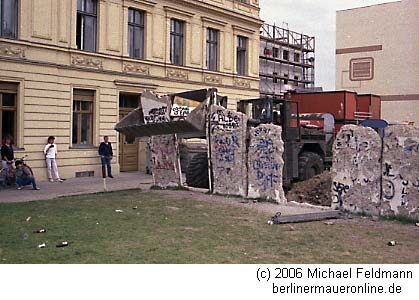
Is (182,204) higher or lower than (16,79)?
lower

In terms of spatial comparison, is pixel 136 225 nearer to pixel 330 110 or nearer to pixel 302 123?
pixel 302 123

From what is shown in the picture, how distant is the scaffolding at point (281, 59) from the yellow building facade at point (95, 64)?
56.5 feet

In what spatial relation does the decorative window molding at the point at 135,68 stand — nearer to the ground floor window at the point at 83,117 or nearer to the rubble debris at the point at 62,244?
the ground floor window at the point at 83,117

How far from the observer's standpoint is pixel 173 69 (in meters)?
24.8

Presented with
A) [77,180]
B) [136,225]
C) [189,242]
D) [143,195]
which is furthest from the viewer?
[77,180]

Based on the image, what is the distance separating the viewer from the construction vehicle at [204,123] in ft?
47.2

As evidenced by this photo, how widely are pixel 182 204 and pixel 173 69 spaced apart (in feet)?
43.1

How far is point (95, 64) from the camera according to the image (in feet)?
69.8

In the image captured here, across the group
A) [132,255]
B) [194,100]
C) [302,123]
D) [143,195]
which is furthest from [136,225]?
[302,123]

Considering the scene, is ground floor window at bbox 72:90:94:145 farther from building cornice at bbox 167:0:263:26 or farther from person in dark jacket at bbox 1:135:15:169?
building cornice at bbox 167:0:263:26

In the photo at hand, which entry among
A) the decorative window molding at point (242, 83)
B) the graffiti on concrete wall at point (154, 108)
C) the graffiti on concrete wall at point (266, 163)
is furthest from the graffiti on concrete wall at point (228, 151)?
the decorative window molding at point (242, 83)

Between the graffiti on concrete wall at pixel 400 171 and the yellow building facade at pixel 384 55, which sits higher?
the yellow building facade at pixel 384 55

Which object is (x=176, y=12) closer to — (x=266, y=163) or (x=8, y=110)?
(x=8, y=110)

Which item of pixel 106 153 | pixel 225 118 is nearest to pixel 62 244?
pixel 225 118
